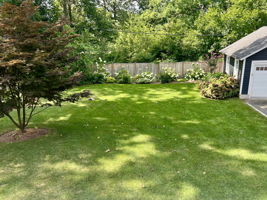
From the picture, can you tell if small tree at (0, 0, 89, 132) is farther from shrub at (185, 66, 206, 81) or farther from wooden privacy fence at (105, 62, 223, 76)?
shrub at (185, 66, 206, 81)

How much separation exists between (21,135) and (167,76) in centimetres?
1056

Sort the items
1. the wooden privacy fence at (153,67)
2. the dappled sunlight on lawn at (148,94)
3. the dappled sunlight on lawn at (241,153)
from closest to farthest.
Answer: the dappled sunlight on lawn at (241,153) → the dappled sunlight on lawn at (148,94) → the wooden privacy fence at (153,67)

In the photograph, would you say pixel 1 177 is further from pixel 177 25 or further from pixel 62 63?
pixel 177 25

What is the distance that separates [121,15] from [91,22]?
6.13 m

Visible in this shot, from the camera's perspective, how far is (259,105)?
29.4ft

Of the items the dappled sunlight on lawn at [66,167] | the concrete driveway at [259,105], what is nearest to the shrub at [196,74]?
the concrete driveway at [259,105]

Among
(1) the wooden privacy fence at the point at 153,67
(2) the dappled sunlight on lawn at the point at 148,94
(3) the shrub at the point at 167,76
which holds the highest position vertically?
(1) the wooden privacy fence at the point at 153,67

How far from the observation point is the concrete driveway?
8203 mm

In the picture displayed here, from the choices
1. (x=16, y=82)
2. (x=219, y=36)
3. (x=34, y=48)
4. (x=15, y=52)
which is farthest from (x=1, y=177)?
(x=219, y=36)

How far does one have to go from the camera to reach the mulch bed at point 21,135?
595 cm

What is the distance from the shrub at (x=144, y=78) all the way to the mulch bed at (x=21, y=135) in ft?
29.8

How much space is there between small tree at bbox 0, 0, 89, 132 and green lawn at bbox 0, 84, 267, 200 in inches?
57.0

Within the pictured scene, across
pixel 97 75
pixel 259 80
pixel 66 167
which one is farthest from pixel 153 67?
pixel 66 167

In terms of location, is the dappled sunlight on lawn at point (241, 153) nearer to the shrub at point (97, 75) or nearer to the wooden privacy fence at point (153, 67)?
the shrub at point (97, 75)
